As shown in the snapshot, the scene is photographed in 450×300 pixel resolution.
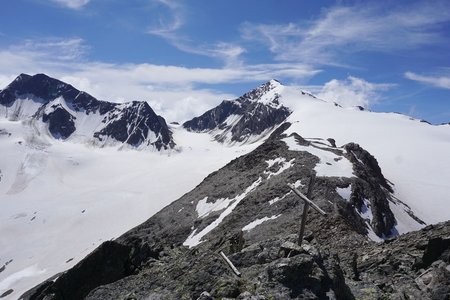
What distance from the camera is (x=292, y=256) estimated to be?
1434 cm

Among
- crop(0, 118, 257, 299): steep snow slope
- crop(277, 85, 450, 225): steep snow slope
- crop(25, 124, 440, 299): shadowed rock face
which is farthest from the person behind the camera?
crop(0, 118, 257, 299): steep snow slope

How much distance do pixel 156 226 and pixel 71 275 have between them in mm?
32667

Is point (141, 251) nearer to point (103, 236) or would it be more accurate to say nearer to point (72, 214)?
point (103, 236)

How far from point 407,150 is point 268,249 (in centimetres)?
12260

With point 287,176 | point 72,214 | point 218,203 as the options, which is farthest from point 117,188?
point 287,176

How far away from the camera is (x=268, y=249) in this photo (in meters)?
16.0

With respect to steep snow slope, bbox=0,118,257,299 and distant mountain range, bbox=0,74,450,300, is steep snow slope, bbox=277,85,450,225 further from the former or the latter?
steep snow slope, bbox=0,118,257,299

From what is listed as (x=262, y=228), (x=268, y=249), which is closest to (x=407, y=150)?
(x=262, y=228)

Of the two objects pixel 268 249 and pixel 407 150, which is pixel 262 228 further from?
pixel 407 150

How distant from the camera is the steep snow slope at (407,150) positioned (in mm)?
77125

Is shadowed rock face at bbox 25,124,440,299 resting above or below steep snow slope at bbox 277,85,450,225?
above

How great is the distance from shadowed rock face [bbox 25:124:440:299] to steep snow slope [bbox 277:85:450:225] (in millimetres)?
11309

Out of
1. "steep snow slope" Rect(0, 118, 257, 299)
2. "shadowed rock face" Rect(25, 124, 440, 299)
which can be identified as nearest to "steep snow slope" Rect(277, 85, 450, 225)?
"shadowed rock face" Rect(25, 124, 440, 299)

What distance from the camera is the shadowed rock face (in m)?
14.1
